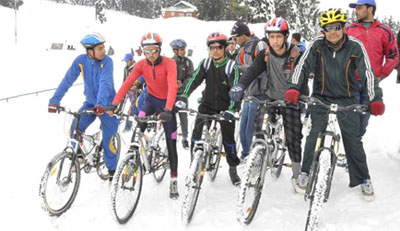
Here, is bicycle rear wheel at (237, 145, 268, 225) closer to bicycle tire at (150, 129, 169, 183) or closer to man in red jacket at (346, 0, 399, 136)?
bicycle tire at (150, 129, 169, 183)

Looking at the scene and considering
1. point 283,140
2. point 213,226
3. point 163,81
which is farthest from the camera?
point 283,140

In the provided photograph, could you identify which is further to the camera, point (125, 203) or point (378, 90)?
point (125, 203)

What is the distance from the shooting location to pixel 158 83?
5453 millimetres

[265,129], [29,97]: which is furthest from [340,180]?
[29,97]

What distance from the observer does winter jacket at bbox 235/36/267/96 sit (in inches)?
235

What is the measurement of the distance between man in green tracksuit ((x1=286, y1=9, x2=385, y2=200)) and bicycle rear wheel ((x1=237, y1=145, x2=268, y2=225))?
820 mm

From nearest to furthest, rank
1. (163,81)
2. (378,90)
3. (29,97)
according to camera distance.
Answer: (378,90) → (163,81) → (29,97)

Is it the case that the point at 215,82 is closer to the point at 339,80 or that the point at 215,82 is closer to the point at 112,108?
the point at 112,108

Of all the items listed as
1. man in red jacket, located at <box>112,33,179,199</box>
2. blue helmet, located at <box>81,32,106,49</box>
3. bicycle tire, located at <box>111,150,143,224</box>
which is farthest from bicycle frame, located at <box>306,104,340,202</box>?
blue helmet, located at <box>81,32,106,49</box>

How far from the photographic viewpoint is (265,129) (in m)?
4.76

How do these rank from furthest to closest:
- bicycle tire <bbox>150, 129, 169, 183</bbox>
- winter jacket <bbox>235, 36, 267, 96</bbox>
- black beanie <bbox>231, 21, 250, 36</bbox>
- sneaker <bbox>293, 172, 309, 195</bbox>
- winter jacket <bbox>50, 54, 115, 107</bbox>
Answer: black beanie <bbox>231, 21, 250, 36</bbox> < winter jacket <bbox>235, 36, 267, 96</bbox> < bicycle tire <bbox>150, 129, 169, 183</bbox> < winter jacket <bbox>50, 54, 115, 107</bbox> < sneaker <bbox>293, 172, 309, 195</bbox>

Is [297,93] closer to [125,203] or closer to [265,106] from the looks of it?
[265,106]

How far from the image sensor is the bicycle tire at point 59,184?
4621mm

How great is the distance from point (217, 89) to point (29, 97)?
12.8 metres
